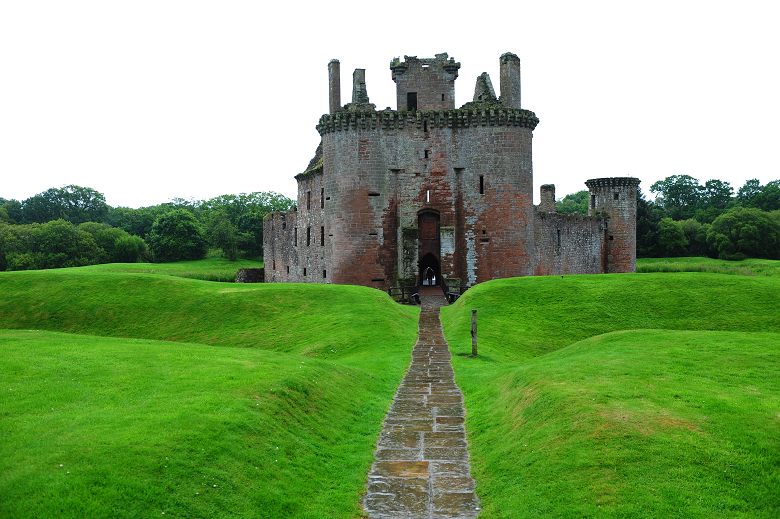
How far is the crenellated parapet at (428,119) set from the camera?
44.1 metres

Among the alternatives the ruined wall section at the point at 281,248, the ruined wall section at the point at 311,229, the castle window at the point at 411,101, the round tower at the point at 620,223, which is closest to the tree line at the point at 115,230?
the ruined wall section at the point at 281,248

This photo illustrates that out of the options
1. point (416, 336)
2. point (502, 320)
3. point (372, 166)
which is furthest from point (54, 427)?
point (372, 166)

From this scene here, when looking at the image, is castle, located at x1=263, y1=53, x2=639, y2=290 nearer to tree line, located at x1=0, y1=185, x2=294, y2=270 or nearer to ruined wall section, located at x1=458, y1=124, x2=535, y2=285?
ruined wall section, located at x1=458, y1=124, x2=535, y2=285

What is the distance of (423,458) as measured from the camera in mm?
11602

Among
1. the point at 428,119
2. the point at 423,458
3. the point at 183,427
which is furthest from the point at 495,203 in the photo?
the point at 183,427

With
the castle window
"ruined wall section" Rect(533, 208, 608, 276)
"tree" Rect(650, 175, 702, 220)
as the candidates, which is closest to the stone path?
the castle window

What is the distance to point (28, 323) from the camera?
2897 cm

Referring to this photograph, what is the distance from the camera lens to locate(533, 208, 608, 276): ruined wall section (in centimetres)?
5272

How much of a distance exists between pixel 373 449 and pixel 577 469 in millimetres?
4390

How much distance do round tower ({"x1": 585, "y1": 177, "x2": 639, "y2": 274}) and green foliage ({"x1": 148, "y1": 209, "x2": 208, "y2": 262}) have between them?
64.8m

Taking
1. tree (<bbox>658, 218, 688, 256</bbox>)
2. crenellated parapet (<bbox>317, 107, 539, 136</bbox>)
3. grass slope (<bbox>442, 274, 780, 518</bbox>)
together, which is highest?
crenellated parapet (<bbox>317, 107, 539, 136</bbox>)

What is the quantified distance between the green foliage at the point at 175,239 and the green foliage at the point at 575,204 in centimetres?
6516

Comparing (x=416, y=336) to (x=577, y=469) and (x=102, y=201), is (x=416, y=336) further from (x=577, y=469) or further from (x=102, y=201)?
(x=102, y=201)

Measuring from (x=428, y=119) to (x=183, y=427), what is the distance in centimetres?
3801
